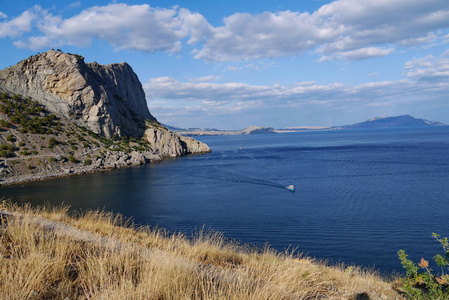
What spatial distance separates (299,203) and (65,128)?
5272 cm

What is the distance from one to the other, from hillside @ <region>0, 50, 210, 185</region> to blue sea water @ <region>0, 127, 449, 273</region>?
21.6 ft

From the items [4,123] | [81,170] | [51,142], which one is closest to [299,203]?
[81,170]

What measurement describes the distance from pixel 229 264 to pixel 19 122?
60.2m

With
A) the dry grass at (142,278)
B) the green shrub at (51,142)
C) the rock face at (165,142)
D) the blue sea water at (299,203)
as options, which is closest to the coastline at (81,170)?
the blue sea water at (299,203)

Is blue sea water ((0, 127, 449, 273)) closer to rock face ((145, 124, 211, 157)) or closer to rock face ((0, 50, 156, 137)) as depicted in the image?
rock face ((0, 50, 156, 137))

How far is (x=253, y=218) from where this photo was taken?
78.1 ft

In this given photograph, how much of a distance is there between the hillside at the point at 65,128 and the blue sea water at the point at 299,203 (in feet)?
21.6

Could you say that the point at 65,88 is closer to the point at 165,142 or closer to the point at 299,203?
the point at 165,142

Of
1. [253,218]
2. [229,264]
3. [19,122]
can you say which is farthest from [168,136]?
[229,264]

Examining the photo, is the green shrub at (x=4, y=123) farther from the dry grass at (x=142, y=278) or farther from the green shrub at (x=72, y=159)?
the dry grass at (x=142, y=278)

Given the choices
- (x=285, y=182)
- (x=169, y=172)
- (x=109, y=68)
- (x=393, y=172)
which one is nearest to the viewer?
(x=285, y=182)

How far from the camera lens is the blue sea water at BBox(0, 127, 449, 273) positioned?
725 inches

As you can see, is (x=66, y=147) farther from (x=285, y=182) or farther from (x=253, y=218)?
(x=253, y=218)

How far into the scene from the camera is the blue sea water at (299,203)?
18406 mm
